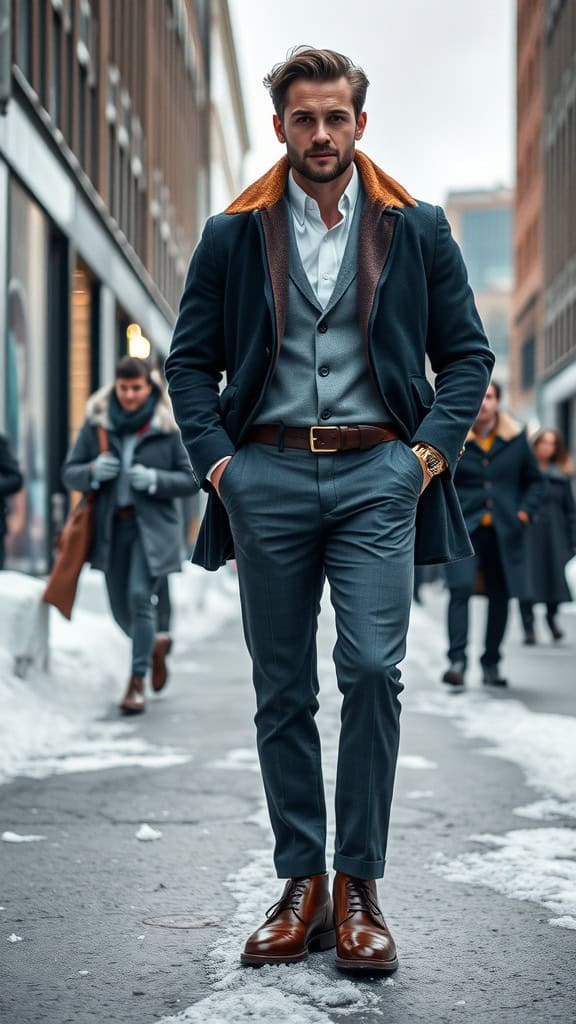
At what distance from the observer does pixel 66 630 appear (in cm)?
1086

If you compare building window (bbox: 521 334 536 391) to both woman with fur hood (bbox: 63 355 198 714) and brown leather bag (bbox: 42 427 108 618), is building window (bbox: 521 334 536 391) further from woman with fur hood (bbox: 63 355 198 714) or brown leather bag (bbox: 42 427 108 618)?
brown leather bag (bbox: 42 427 108 618)

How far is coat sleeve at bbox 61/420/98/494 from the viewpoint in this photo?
8934mm

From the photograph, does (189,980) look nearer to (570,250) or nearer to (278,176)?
(278,176)

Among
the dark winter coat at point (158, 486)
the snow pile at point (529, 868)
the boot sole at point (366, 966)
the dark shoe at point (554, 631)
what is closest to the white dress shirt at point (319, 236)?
the boot sole at point (366, 966)

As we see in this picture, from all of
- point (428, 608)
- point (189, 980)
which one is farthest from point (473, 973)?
point (428, 608)

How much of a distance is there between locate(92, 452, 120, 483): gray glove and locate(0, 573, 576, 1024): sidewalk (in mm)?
1449

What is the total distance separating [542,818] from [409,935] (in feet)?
5.56

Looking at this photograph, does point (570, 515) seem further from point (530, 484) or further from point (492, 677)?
point (492, 677)

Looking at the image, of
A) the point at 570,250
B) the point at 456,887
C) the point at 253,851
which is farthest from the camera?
the point at 570,250

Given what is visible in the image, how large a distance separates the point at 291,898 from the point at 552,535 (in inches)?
448

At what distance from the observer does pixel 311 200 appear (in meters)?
3.91

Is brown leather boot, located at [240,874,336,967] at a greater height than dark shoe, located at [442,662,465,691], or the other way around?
brown leather boot, located at [240,874,336,967]

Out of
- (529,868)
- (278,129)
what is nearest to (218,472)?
(278,129)

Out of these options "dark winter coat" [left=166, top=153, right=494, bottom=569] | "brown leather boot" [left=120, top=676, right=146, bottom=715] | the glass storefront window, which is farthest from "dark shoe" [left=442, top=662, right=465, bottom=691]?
"dark winter coat" [left=166, top=153, right=494, bottom=569]
